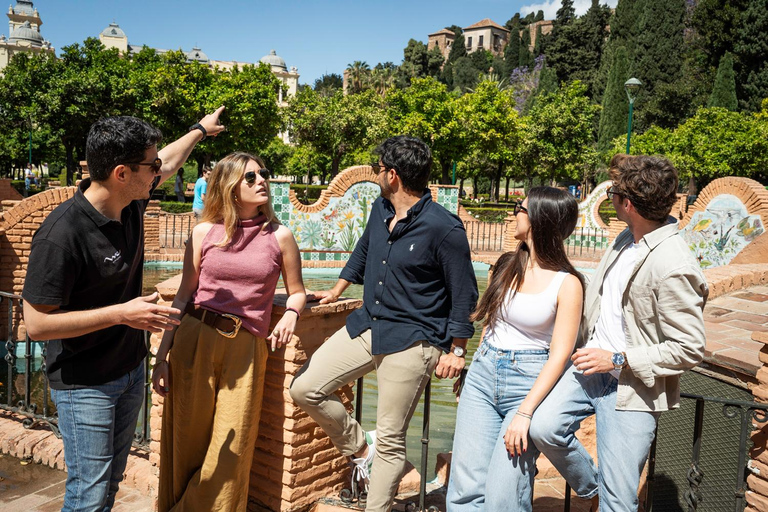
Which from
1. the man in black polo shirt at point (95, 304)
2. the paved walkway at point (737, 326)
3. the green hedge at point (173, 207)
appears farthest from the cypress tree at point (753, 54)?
the man in black polo shirt at point (95, 304)

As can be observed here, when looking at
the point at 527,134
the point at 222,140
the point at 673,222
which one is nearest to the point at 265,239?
the point at 673,222

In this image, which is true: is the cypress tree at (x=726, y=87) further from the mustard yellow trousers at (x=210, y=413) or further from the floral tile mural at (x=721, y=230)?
the mustard yellow trousers at (x=210, y=413)

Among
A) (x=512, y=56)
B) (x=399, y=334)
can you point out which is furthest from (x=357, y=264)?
(x=512, y=56)

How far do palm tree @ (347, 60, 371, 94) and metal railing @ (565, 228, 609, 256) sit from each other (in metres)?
45.8

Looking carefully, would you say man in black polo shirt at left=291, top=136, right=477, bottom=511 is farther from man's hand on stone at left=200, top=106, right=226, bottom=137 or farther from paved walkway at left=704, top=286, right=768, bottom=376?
paved walkway at left=704, top=286, right=768, bottom=376

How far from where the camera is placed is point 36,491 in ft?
12.0

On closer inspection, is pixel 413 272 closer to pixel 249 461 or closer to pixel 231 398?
pixel 231 398

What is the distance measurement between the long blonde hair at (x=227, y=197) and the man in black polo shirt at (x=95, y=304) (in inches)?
17.8

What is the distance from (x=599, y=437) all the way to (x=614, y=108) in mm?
47677

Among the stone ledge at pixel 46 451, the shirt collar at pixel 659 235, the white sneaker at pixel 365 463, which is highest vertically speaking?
the shirt collar at pixel 659 235

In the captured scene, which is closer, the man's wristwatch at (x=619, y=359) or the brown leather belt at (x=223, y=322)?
the man's wristwatch at (x=619, y=359)

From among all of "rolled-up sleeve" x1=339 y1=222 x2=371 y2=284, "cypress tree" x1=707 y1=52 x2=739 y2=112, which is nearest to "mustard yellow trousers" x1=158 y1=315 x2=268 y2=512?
"rolled-up sleeve" x1=339 y1=222 x2=371 y2=284

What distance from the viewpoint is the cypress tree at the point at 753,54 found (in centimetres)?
3819

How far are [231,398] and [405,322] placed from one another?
874 mm
